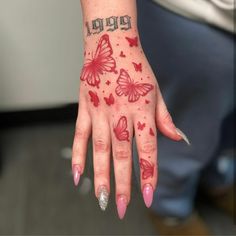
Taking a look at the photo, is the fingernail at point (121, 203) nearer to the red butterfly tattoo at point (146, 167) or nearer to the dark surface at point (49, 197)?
the red butterfly tattoo at point (146, 167)

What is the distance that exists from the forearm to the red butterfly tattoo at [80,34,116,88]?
0.01 meters

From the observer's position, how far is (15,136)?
1108mm

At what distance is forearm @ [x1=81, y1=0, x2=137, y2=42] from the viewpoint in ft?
1.68

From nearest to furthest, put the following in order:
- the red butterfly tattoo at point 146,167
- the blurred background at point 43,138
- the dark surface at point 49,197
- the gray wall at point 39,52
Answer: the red butterfly tattoo at point 146,167 < the gray wall at point 39,52 < the blurred background at point 43,138 < the dark surface at point 49,197

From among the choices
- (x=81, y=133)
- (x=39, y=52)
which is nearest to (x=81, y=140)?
(x=81, y=133)

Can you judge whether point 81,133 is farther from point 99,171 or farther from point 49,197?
point 49,197

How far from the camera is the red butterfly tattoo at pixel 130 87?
0.49 meters

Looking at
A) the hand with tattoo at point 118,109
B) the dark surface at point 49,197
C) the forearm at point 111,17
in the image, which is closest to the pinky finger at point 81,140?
the hand with tattoo at point 118,109

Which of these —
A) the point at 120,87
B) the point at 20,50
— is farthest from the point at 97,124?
the point at 20,50

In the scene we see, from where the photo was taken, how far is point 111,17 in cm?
51

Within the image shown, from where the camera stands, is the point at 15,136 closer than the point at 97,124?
No

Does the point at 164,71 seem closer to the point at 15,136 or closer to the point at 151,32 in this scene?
the point at 151,32

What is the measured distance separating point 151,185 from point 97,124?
0.31 feet

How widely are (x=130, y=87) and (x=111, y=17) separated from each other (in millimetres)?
89
